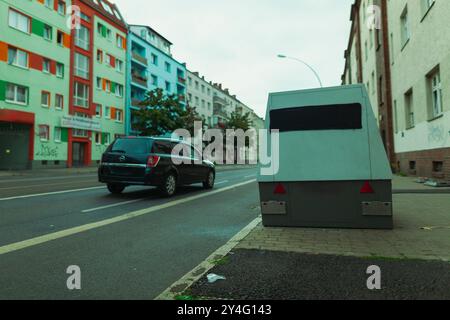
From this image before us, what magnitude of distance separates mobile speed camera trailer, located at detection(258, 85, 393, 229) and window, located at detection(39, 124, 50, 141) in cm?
2803

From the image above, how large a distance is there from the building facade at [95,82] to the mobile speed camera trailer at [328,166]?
29.9m

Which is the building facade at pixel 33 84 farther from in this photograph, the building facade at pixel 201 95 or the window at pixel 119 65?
the building facade at pixel 201 95

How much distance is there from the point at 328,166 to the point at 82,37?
35.9 m

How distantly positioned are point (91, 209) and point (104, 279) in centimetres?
438

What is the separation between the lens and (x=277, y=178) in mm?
5348

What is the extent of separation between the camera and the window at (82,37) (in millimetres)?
33969

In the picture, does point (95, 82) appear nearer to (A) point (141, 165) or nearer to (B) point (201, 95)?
(A) point (141, 165)

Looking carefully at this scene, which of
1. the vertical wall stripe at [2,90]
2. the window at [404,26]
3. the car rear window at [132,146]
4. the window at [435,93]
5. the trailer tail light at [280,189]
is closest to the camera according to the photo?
the trailer tail light at [280,189]

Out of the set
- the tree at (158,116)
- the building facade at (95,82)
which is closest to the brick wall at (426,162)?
the tree at (158,116)

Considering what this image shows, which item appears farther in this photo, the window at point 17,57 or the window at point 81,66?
the window at point 81,66

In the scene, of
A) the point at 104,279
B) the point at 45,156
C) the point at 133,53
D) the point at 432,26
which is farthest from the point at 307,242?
the point at 133,53

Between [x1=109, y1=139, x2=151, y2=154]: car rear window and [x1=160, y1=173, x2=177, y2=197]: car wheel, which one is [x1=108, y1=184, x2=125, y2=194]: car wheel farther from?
[x1=160, y1=173, x2=177, y2=197]: car wheel

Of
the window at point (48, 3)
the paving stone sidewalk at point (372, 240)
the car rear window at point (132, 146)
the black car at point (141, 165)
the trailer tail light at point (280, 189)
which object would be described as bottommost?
the paving stone sidewalk at point (372, 240)
